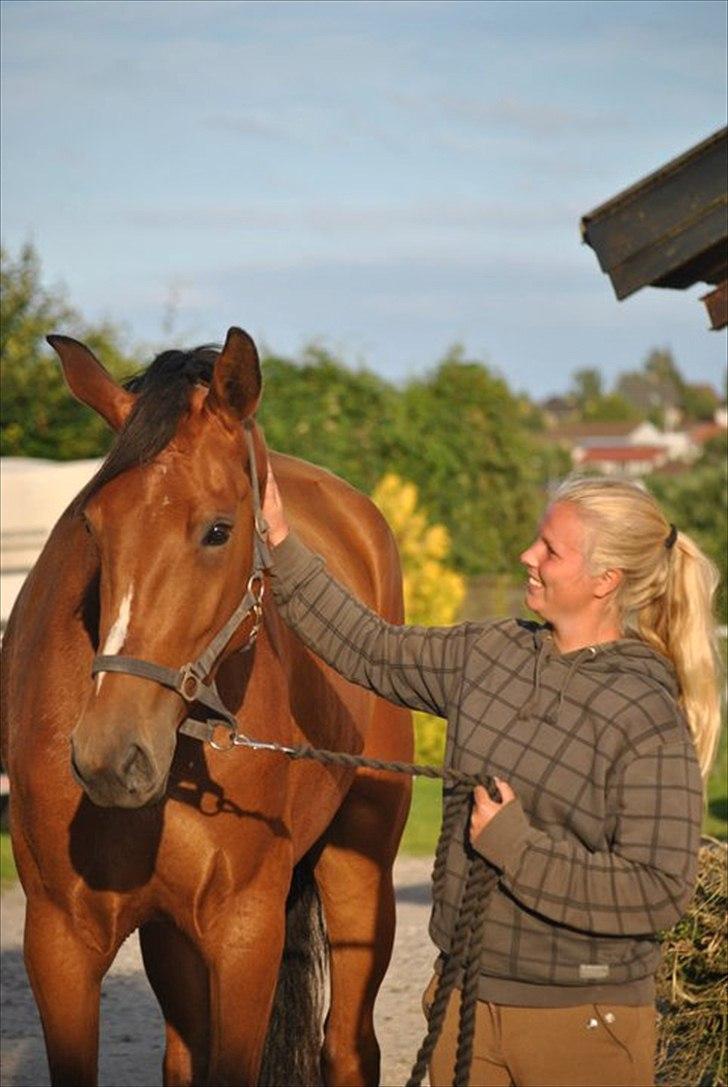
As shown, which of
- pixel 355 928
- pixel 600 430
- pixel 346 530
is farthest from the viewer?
pixel 600 430

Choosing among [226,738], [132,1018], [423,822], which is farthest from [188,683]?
[423,822]

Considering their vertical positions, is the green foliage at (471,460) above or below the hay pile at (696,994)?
above

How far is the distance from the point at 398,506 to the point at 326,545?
7.55 metres

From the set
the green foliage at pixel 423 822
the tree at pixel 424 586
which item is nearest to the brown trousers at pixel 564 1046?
the green foliage at pixel 423 822

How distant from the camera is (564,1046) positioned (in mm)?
3020

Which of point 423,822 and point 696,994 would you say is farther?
point 423,822

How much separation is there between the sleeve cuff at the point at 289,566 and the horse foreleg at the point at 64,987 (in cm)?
85

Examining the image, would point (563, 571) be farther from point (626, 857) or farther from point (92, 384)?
point (92, 384)

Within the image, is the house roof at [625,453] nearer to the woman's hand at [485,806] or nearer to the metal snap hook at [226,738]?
the metal snap hook at [226,738]

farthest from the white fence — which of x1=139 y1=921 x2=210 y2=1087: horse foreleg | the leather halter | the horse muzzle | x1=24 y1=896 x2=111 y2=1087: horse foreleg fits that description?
the horse muzzle

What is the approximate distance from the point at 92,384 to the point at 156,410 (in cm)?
30

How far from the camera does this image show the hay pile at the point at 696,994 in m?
5.07

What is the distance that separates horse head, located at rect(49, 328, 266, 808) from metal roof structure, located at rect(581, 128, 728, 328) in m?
2.05

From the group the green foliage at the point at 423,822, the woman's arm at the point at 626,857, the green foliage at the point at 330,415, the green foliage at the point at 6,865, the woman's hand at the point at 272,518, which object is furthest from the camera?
the green foliage at the point at 330,415
